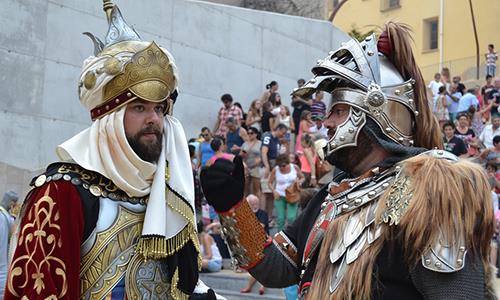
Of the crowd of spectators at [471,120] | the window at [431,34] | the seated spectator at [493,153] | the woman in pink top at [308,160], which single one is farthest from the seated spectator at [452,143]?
the window at [431,34]

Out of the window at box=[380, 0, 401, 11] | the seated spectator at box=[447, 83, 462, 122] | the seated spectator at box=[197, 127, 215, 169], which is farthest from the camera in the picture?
the window at box=[380, 0, 401, 11]

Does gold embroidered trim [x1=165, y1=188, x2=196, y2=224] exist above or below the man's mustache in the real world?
below

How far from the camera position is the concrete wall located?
41.8 ft

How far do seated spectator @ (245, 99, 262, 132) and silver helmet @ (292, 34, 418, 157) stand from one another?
1115 cm

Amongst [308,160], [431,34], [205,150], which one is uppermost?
[431,34]

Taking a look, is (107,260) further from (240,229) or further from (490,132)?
(490,132)

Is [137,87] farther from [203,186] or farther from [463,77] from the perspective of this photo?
[463,77]

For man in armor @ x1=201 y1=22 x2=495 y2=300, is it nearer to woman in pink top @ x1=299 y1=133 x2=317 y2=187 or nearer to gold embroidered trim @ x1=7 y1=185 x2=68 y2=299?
gold embroidered trim @ x1=7 y1=185 x2=68 y2=299

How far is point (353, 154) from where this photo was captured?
336 cm

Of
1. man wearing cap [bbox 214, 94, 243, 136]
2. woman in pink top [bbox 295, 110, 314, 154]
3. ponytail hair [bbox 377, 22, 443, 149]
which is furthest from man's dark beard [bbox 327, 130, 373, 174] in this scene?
man wearing cap [bbox 214, 94, 243, 136]

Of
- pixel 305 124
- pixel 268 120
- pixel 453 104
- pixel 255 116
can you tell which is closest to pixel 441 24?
pixel 453 104

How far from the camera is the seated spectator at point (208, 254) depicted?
10330 millimetres

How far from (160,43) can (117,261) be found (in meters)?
12.0

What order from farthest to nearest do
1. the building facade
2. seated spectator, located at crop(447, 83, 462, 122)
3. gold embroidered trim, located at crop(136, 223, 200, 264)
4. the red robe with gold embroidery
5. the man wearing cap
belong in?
the building facade → seated spectator, located at crop(447, 83, 462, 122) → the man wearing cap → gold embroidered trim, located at crop(136, 223, 200, 264) → the red robe with gold embroidery
